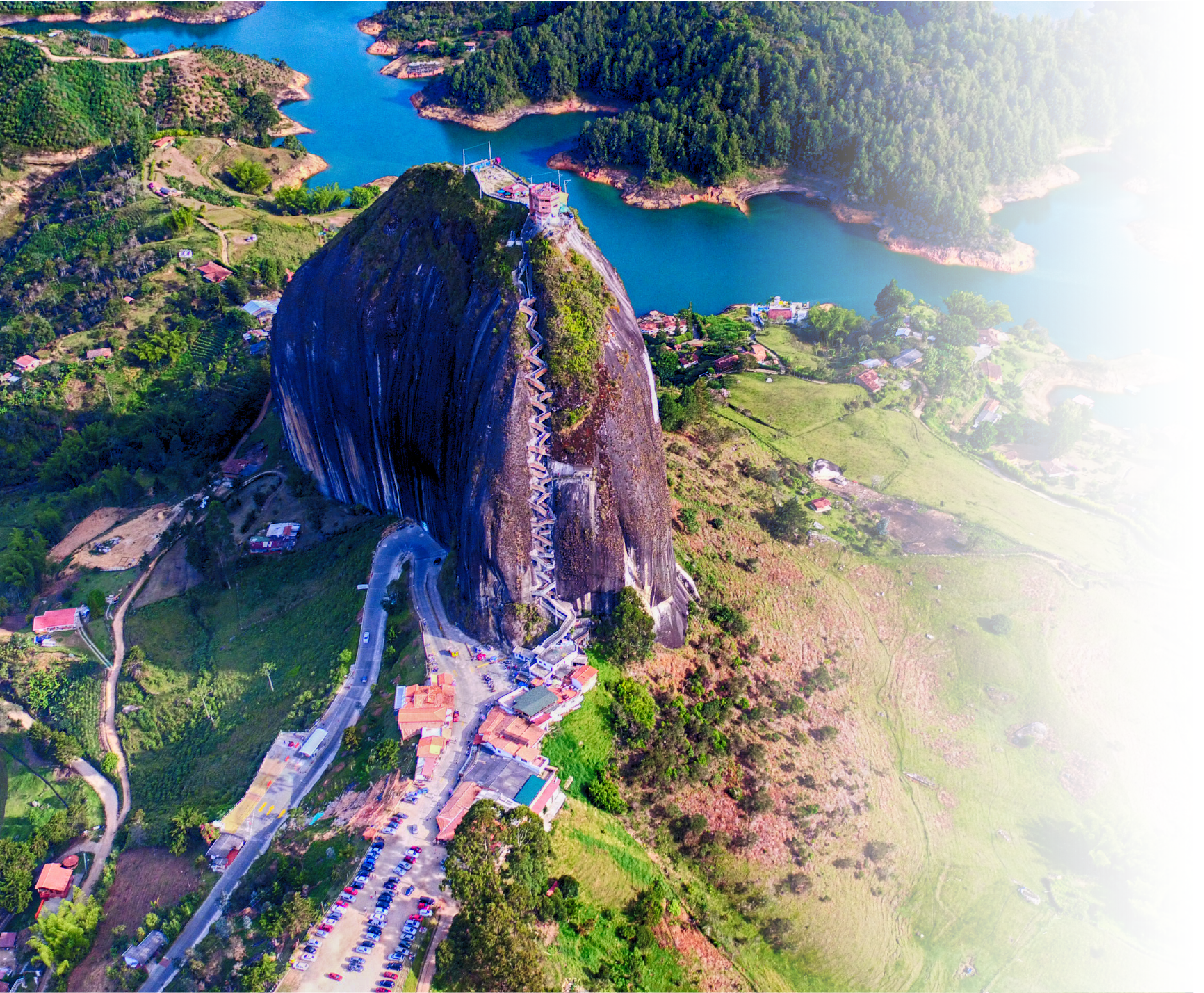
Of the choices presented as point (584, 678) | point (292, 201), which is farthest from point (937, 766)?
point (292, 201)

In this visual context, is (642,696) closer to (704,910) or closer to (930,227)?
(704,910)

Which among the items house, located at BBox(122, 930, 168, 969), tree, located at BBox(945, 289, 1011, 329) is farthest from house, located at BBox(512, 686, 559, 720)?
tree, located at BBox(945, 289, 1011, 329)

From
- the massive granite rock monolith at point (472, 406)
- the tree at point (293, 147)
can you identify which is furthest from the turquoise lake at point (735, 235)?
the massive granite rock monolith at point (472, 406)

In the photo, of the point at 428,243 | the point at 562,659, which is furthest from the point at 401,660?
the point at 428,243

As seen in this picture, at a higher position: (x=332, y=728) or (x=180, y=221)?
(x=180, y=221)

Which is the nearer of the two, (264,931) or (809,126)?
(264,931)

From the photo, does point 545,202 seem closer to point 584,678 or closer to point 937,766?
point 584,678
